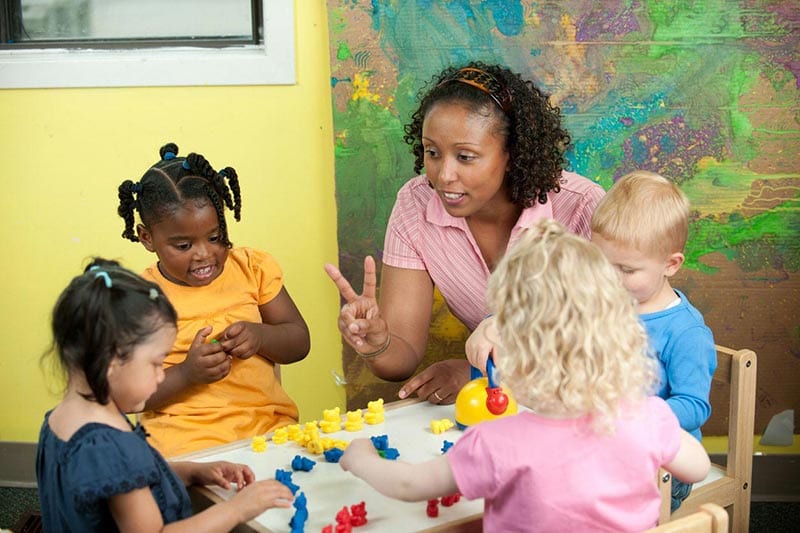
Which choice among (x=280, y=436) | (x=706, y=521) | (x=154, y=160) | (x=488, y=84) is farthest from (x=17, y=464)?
(x=706, y=521)

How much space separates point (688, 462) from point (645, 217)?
633 millimetres

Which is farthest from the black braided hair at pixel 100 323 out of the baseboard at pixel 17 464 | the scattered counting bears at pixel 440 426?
the baseboard at pixel 17 464

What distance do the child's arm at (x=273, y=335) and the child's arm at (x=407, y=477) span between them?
28.3 inches

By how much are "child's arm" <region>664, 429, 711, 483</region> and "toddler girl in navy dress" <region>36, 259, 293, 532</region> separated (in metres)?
0.63

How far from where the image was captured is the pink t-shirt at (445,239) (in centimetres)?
244

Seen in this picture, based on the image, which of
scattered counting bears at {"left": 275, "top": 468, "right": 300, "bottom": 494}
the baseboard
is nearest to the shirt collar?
scattered counting bears at {"left": 275, "top": 468, "right": 300, "bottom": 494}

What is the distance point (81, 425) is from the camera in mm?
1482

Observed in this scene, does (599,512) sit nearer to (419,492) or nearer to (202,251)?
(419,492)

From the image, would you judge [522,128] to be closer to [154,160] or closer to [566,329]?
[566,329]

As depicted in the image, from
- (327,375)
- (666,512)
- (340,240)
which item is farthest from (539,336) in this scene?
(327,375)

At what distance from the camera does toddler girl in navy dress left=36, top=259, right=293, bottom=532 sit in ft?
4.75

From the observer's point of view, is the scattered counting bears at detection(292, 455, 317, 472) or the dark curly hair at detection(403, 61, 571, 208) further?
the dark curly hair at detection(403, 61, 571, 208)

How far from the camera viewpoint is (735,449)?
6.91 ft

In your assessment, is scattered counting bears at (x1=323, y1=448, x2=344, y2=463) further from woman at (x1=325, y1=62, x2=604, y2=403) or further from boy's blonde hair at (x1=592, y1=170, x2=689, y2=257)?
boy's blonde hair at (x1=592, y1=170, x2=689, y2=257)
